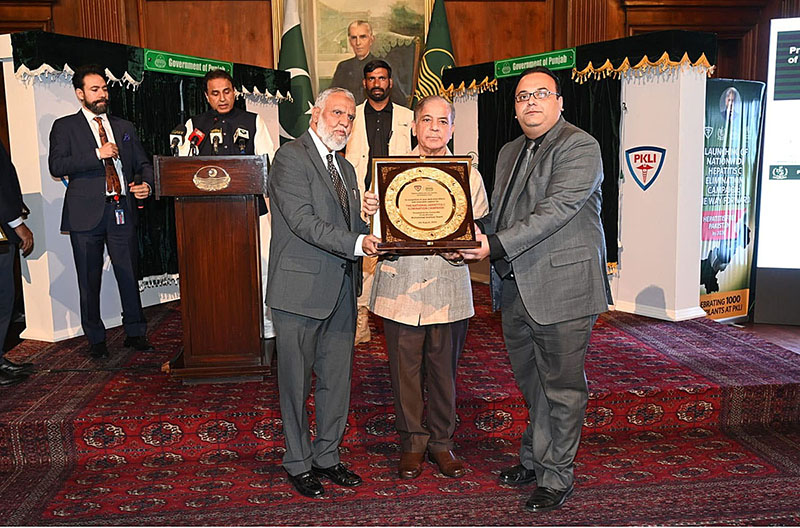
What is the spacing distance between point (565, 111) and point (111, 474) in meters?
4.52

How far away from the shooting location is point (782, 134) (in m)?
6.18

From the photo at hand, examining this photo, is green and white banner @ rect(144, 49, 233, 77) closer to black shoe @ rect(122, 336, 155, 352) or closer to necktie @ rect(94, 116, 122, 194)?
necktie @ rect(94, 116, 122, 194)

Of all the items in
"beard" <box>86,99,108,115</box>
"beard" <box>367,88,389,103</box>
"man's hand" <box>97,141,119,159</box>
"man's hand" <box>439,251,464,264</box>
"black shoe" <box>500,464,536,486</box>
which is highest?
"beard" <box>367,88,389,103</box>

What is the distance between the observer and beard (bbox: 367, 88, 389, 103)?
14.7 feet

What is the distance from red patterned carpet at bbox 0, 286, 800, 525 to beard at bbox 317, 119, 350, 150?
4.93ft

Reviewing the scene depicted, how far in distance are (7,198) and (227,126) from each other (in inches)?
52.5

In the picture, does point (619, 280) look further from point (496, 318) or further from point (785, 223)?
point (785, 223)

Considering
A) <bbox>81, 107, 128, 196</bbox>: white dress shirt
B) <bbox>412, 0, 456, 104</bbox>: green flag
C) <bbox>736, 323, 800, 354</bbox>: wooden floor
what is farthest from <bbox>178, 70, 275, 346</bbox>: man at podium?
<bbox>736, 323, 800, 354</bbox>: wooden floor

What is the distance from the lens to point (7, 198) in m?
4.14

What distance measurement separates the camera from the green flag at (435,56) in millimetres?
7457

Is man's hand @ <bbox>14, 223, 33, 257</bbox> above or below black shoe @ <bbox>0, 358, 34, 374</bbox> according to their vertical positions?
above

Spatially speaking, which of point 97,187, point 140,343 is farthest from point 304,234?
point 140,343

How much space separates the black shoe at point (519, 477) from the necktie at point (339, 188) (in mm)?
1341

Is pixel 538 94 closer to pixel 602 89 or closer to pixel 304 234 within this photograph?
pixel 304 234
